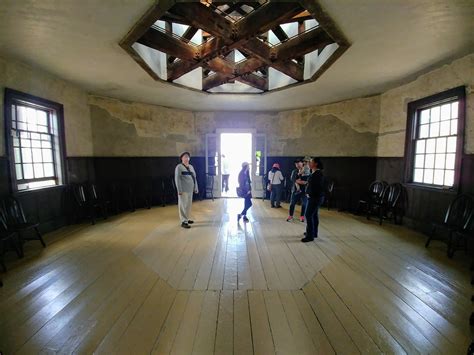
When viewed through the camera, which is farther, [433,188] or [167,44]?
[433,188]

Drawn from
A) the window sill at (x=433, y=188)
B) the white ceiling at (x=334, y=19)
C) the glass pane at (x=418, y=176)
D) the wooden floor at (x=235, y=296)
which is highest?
the white ceiling at (x=334, y=19)

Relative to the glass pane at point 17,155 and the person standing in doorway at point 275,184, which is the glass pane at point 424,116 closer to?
the person standing in doorway at point 275,184

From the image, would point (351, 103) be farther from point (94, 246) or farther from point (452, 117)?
point (94, 246)

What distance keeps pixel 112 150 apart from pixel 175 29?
3.57 metres

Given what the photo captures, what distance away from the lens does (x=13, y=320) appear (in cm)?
204

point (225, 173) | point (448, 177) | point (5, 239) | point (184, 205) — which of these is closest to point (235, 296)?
point (184, 205)

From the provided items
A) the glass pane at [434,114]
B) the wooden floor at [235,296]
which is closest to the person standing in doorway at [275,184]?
the wooden floor at [235,296]

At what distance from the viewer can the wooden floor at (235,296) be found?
1.80 metres

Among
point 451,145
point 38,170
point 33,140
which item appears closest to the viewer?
point 451,145

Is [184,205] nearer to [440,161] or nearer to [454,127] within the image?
[440,161]

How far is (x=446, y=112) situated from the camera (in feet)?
13.5

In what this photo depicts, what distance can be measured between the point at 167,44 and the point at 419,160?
518 centimetres

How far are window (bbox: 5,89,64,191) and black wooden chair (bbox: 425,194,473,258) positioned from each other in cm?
654

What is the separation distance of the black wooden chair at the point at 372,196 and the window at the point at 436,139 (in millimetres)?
614
